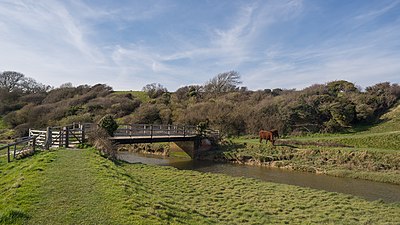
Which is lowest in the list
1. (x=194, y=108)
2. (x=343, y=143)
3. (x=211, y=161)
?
(x=211, y=161)

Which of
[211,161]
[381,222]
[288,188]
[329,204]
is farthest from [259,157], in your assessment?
[381,222]

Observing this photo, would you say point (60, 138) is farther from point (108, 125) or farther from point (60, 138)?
point (108, 125)

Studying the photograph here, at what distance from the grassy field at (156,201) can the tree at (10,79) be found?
51249 millimetres

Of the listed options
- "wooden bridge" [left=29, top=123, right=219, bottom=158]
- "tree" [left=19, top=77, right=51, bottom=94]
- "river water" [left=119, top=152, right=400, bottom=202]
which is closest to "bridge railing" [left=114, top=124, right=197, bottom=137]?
"wooden bridge" [left=29, top=123, right=219, bottom=158]

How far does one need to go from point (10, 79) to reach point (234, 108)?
45.6 metres

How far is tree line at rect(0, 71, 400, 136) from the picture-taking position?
111ft

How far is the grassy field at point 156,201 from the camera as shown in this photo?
6.14 m

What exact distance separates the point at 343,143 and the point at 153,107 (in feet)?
94.8

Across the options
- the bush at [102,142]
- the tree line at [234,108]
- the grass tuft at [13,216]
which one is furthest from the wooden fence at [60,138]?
the tree line at [234,108]

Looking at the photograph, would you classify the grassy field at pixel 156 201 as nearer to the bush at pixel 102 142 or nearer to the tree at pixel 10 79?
the bush at pixel 102 142

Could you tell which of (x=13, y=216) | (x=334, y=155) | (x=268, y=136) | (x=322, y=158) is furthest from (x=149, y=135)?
(x=13, y=216)

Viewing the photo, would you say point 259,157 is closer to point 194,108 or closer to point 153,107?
point 194,108

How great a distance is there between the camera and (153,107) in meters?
45.7

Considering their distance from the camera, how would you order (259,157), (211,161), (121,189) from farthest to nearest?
(211,161), (259,157), (121,189)
